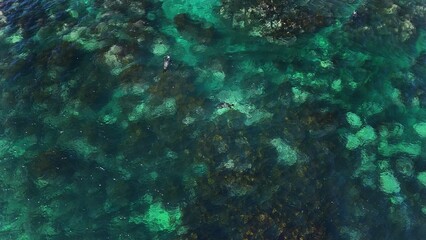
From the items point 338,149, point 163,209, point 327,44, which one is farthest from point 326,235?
point 327,44

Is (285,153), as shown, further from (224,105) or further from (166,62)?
(166,62)

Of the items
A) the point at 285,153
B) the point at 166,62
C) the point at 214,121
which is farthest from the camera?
the point at 166,62

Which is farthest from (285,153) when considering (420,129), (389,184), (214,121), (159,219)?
(420,129)

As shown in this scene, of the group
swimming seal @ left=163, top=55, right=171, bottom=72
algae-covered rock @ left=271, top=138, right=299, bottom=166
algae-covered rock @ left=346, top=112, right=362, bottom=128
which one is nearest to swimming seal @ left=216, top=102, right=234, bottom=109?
algae-covered rock @ left=271, top=138, right=299, bottom=166

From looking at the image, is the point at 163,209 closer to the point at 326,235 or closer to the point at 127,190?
the point at 127,190

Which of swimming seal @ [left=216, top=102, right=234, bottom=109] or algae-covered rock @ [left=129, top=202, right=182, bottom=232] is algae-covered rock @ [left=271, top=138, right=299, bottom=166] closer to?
swimming seal @ [left=216, top=102, right=234, bottom=109]

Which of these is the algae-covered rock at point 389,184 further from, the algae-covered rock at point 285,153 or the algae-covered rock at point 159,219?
the algae-covered rock at point 159,219

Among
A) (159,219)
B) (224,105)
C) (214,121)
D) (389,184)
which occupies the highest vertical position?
(224,105)

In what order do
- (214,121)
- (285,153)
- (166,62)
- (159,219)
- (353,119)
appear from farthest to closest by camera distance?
(166,62)
(353,119)
(214,121)
(285,153)
(159,219)
